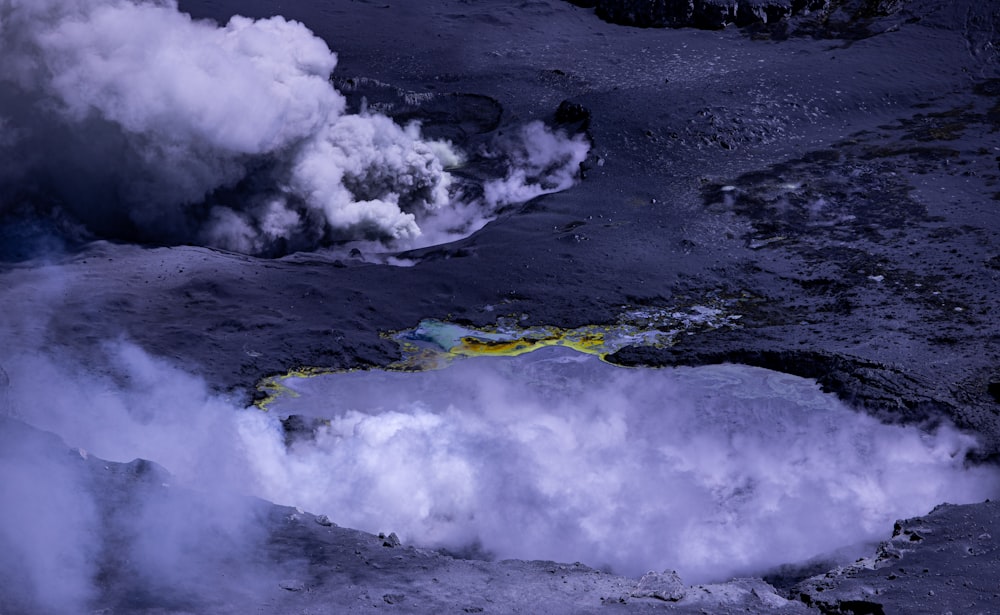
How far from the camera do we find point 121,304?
303 inches

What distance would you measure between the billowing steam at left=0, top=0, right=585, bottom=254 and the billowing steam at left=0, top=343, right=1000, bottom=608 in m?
2.64

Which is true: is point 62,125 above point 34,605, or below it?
above

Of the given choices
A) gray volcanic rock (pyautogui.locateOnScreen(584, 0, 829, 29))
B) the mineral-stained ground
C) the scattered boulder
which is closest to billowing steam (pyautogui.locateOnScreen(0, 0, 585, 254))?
the mineral-stained ground

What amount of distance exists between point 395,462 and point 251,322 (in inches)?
86.7

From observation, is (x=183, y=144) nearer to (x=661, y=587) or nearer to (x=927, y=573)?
(x=661, y=587)

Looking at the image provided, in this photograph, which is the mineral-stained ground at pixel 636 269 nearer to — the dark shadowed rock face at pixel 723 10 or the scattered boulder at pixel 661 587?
the scattered boulder at pixel 661 587

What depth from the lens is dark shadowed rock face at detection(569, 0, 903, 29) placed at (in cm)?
1331

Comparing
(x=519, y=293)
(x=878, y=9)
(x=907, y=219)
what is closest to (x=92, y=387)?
(x=519, y=293)

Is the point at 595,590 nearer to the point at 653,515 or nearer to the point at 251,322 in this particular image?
the point at 653,515

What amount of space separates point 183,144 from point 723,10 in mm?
7414

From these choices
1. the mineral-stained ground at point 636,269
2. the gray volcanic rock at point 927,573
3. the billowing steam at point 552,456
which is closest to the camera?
the gray volcanic rock at point 927,573

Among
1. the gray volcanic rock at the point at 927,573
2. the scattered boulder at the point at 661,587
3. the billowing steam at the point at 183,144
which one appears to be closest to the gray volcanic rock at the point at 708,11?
the billowing steam at the point at 183,144

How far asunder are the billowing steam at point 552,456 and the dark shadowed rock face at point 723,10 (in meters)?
7.43

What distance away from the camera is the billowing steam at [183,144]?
8.87 metres
